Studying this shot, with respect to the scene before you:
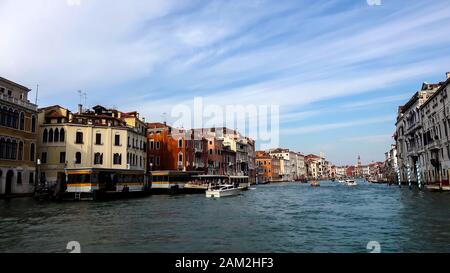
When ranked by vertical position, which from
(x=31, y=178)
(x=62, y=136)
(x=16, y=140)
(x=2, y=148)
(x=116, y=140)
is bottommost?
(x=31, y=178)

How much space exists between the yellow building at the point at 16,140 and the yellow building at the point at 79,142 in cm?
267

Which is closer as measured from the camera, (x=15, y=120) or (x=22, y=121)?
(x=15, y=120)

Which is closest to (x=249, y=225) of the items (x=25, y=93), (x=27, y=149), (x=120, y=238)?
(x=120, y=238)

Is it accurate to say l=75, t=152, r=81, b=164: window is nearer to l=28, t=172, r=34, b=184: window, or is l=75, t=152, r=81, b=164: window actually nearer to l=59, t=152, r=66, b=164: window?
l=59, t=152, r=66, b=164: window

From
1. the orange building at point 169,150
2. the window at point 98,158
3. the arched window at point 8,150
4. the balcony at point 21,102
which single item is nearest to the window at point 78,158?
the window at point 98,158

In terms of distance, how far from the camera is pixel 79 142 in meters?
42.8

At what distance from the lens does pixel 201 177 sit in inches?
2117

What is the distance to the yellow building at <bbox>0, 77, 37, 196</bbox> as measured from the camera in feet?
113

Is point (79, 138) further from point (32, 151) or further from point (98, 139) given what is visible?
point (32, 151)

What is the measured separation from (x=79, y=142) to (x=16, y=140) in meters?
7.50

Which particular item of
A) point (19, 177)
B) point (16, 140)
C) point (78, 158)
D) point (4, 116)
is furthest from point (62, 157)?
point (4, 116)

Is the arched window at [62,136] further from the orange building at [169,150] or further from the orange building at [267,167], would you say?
the orange building at [267,167]
